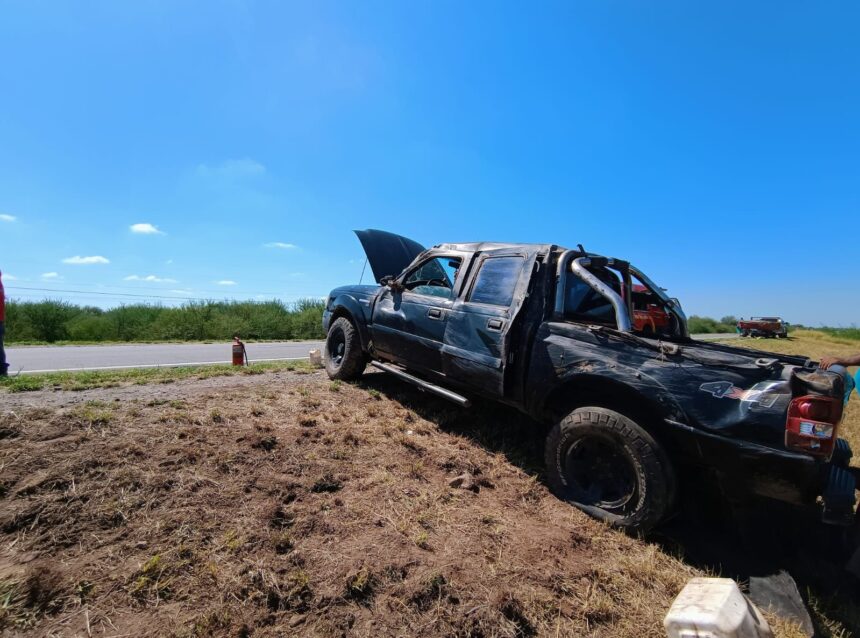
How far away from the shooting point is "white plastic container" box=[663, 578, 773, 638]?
5.12 feet

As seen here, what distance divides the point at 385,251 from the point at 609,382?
13.4 feet

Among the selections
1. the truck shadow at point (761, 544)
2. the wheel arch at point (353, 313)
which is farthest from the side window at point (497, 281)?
the wheel arch at point (353, 313)

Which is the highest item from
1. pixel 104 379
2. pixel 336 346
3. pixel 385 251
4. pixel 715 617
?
pixel 385 251

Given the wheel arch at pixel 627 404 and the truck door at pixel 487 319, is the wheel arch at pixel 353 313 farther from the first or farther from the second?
the wheel arch at pixel 627 404

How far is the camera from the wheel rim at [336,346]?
17.4 ft

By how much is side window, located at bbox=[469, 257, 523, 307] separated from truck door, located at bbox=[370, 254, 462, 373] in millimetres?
301

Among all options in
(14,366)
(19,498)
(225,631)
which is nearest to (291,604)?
(225,631)

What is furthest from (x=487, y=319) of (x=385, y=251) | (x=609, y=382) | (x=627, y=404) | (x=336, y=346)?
(x=385, y=251)

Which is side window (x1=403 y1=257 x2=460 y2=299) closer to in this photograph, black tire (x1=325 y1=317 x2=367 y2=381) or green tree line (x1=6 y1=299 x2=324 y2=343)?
black tire (x1=325 y1=317 x2=367 y2=381)

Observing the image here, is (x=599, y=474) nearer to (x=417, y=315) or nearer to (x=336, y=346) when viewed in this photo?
(x=417, y=315)

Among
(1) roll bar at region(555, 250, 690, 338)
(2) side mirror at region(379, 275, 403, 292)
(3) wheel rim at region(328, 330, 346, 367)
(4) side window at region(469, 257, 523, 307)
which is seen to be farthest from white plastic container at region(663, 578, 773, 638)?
(3) wheel rim at region(328, 330, 346, 367)

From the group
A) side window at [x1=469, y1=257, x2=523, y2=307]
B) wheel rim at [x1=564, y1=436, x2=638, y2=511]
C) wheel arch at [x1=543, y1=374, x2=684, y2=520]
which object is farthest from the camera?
side window at [x1=469, y1=257, x2=523, y2=307]

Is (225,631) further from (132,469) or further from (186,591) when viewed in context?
(132,469)

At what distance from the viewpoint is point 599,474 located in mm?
2746
